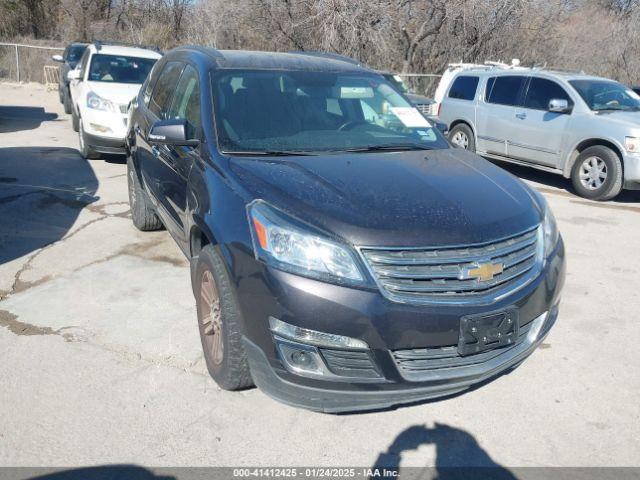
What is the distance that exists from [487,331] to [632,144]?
21.5ft

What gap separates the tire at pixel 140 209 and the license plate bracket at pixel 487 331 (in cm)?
373

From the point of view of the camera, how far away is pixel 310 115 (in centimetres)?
406

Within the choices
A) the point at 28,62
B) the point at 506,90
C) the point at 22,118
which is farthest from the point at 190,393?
the point at 28,62

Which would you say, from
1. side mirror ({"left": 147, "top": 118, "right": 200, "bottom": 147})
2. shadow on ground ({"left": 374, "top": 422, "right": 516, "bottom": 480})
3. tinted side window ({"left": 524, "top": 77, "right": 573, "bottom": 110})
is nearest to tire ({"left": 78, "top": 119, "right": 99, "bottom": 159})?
side mirror ({"left": 147, "top": 118, "right": 200, "bottom": 147})

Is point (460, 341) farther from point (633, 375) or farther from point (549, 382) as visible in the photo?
point (633, 375)

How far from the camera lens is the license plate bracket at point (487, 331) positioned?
2.82m

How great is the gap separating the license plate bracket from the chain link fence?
24.6 m

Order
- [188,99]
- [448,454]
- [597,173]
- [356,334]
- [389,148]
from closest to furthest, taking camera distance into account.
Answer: [356,334]
[448,454]
[389,148]
[188,99]
[597,173]

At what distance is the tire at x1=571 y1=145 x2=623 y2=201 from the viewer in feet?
27.4

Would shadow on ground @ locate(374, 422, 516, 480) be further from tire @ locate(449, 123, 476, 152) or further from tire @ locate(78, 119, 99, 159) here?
tire @ locate(449, 123, 476, 152)

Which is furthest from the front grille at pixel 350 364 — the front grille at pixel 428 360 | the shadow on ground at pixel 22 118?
the shadow on ground at pixel 22 118

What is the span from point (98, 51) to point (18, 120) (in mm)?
4765

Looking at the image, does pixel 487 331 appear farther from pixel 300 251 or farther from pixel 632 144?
pixel 632 144

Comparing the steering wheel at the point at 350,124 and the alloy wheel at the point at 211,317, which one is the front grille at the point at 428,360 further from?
the steering wheel at the point at 350,124
